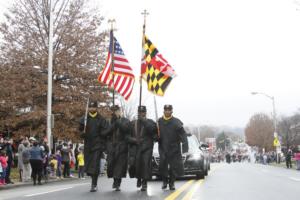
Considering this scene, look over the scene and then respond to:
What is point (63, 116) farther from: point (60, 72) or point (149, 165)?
point (149, 165)

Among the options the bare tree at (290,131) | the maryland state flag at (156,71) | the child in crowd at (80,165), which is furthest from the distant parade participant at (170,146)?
the bare tree at (290,131)

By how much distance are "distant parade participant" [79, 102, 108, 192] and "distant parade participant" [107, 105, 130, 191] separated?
0.20 m

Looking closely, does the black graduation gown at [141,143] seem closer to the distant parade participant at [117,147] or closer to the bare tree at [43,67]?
the distant parade participant at [117,147]

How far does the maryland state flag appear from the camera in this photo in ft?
42.6

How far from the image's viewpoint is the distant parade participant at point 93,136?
11.6 meters

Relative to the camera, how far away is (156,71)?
13.1 m

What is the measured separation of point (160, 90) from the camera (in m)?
12.9

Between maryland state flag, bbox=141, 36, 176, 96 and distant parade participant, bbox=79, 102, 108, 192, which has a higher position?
maryland state flag, bbox=141, 36, 176, 96

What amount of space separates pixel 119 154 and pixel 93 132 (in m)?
0.73

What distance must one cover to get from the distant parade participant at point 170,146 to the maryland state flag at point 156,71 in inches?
40.2

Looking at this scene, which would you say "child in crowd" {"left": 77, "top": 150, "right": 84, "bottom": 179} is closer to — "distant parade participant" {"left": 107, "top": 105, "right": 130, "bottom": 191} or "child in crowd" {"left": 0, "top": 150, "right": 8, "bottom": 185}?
"child in crowd" {"left": 0, "top": 150, "right": 8, "bottom": 185}

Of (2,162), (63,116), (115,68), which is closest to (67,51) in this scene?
(63,116)

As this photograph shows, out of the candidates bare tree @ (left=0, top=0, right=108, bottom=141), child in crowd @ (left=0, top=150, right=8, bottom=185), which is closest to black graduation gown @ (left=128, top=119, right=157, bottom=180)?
child in crowd @ (left=0, top=150, right=8, bottom=185)

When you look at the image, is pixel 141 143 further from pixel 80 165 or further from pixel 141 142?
pixel 80 165
